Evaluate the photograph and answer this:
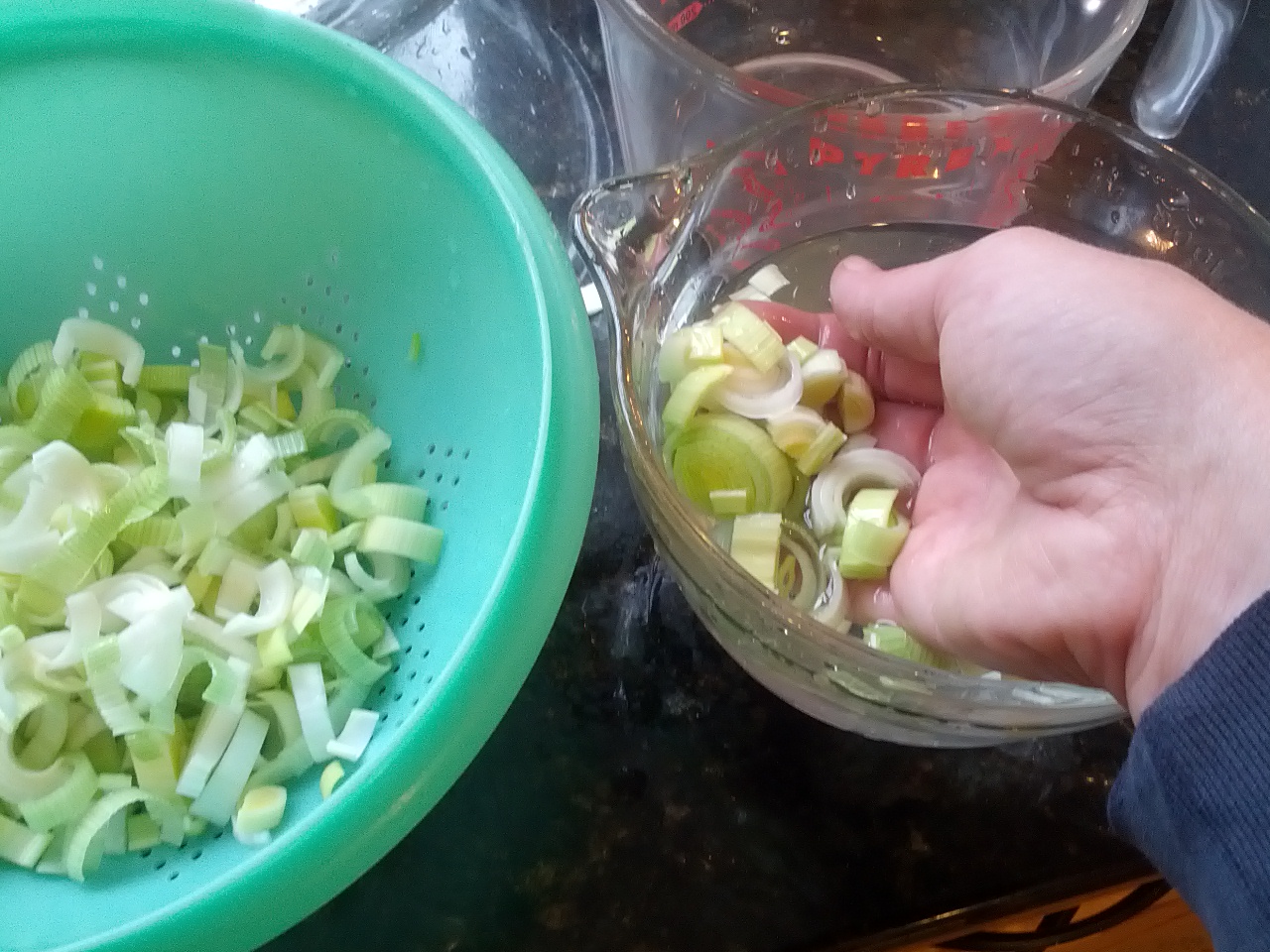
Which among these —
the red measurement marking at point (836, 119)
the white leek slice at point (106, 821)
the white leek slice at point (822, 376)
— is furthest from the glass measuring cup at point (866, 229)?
the white leek slice at point (106, 821)

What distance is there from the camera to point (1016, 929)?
689mm

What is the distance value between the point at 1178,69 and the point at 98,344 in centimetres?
96

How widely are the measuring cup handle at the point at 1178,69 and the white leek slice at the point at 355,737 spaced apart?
85cm

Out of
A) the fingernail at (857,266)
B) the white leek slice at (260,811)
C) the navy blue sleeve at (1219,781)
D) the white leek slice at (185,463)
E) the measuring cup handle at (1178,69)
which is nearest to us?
the navy blue sleeve at (1219,781)

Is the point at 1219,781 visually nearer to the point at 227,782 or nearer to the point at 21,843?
the point at 227,782

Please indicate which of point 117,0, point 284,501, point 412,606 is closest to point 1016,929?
point 412,606

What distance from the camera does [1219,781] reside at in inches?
16.8

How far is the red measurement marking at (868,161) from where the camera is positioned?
0.74 metres

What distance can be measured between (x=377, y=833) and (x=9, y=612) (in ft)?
1.09

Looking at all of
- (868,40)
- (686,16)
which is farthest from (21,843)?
(868,40)

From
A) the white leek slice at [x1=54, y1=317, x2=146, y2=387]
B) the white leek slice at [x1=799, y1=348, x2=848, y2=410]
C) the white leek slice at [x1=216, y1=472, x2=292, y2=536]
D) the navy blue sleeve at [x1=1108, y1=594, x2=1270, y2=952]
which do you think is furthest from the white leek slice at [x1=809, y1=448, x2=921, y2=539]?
the white leek slice at [x1=54, y1=317, x2=146, y2=387]

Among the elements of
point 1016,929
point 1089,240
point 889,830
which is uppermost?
point 1089,240

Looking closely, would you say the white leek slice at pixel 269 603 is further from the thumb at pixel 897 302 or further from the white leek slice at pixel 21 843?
the thumb at pixel 897 302

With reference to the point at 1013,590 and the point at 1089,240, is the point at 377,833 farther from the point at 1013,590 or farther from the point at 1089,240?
the point at 1089,240
